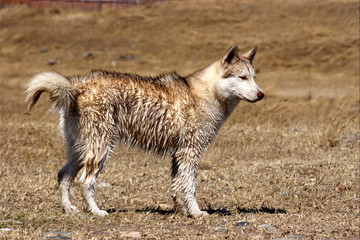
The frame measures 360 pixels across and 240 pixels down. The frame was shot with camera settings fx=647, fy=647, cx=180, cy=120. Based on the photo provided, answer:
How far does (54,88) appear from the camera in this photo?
659 cm

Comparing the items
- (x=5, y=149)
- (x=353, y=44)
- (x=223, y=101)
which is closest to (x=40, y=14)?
(x=353, y=44)

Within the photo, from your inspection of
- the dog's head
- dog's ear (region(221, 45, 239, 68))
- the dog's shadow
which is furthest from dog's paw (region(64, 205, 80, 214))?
dog's ear (region(221, 45, 239, 68))

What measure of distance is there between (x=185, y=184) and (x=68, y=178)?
1294mm

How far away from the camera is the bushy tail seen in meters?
6.59

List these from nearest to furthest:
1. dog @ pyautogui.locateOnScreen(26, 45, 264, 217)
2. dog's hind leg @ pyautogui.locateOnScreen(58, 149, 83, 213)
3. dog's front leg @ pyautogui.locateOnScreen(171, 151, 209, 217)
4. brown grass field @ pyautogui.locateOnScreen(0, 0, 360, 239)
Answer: brown grass field @ pyautogui.locateOnScreen(0, 0, 360, 239)
dog @ pyautogui.locateOnScreen(26, 45, 264, 217)
dog's hind leg @ pyautogui.locateOnScreen(58, 149, 83, 213)
dog's front leg @ pyautogui.locateOnScreen(171, 151, 209, 217)

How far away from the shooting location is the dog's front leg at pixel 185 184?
23.6ft

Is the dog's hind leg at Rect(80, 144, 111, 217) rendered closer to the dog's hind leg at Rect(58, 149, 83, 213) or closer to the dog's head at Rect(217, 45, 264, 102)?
the dog's hind leg at Rect(58, 149, 83, 213)

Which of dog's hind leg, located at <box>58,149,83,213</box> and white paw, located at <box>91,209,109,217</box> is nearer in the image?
white paw, located at <box>91,209,109,217</box>

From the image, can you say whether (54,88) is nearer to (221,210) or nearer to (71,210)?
(71,210)

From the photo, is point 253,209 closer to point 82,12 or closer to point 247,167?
point 247,167

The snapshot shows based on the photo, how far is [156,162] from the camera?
10.3m

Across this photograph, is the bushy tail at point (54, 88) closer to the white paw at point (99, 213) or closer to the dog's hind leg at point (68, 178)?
the dog's hind leg at point (68, 178)

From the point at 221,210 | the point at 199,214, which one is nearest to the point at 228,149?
the point at 221,210

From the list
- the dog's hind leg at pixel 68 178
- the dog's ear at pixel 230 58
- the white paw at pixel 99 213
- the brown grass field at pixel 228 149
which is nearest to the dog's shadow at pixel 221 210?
the brown grass field at pixel 228 149
